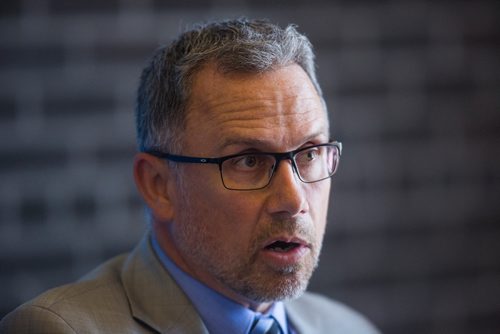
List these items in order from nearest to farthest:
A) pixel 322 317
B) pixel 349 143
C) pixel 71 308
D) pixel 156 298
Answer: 1. pixel 71 308
2. pixel 156 298
3. pixel 322 317
4. pixel 349 143

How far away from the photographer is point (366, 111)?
9.63 ft

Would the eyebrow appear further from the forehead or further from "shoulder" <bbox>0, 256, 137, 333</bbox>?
"shoulder" <bbox>0, 256, 137, 333</bbox>

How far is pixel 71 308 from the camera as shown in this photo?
5.16 ft

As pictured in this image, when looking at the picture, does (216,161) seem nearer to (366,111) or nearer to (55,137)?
(55,137)

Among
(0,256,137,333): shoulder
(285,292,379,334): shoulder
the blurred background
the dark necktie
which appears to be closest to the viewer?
(0,256,137,333): shoulder

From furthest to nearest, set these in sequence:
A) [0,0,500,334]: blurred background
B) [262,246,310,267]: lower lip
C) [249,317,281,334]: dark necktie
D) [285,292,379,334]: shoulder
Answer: [0,0,500,334]: blurred background
[285,292,379,334]: shoulder
[249,317,281,334]: dark necktie
[262,246,310,267]: lower lip

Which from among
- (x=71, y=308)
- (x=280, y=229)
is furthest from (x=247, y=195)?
(x=71, y=308)

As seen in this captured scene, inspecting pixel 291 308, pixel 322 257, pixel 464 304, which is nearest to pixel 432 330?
pixel 464 304

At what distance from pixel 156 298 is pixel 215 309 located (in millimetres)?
155

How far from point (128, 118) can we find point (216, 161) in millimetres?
1089

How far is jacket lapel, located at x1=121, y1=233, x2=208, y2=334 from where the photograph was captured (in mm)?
1645

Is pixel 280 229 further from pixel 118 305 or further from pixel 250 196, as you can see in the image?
pixel 118 305

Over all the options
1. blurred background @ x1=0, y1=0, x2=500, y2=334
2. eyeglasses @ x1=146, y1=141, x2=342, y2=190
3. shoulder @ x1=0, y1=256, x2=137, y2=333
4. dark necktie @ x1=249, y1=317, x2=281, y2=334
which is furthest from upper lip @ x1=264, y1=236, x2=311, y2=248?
blurred background @ x1=0, y1=0, x2=500, y2=334

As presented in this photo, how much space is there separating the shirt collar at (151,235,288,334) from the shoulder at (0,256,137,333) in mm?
167
